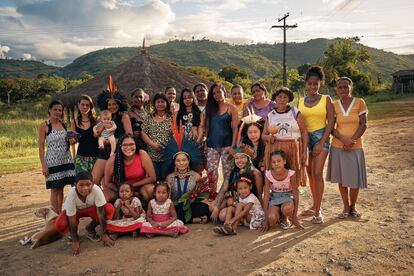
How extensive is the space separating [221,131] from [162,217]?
1.50m

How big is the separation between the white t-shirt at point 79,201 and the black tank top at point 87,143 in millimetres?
984

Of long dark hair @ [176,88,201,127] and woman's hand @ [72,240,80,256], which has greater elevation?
long dark hair @ [176,88,201,127]

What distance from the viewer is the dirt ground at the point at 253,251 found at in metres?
3.66

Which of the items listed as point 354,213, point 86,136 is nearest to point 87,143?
point 86,136

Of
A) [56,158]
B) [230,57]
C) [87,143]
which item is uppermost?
[230,57]

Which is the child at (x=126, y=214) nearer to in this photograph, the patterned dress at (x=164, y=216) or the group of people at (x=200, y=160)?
the group of people at (x=200, y=160)

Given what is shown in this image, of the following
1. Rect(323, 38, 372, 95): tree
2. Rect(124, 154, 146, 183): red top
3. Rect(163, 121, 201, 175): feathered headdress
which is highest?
Rect(323, 38, 372, 95): tree

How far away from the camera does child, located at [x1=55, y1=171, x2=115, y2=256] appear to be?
14.1 ft

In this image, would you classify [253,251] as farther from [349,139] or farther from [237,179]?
[349,139]

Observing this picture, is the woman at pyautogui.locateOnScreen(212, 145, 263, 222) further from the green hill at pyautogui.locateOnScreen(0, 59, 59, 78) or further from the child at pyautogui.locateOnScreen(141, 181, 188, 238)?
the green hill at pyautogui.locateOnScreen(0, 59, 59, 78)

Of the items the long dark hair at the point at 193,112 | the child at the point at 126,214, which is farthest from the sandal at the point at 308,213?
the child at the point at 126,214

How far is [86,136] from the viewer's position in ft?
17.3

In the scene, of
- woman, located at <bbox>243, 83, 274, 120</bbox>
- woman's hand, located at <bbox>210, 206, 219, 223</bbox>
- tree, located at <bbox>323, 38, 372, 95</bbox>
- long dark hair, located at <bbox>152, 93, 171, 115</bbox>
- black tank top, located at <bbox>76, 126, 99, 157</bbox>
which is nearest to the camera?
woman's hand, located at <bbox>210, 206, 219, 223</bbox>

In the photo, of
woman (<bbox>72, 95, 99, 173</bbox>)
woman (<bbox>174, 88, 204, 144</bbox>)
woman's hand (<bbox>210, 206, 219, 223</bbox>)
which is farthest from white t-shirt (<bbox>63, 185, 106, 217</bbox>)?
woman (<bbox>174, 88, 204, 144</bbox>)
